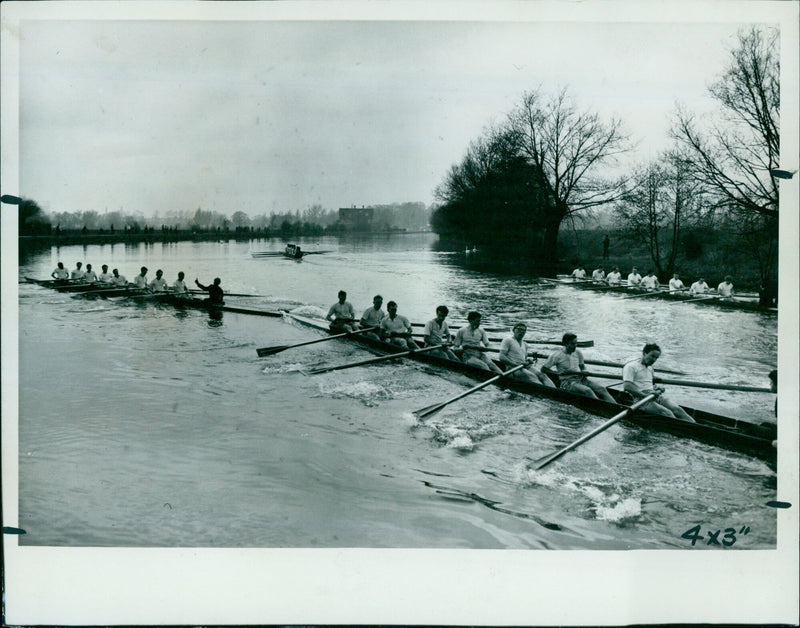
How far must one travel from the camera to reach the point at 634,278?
333 cm

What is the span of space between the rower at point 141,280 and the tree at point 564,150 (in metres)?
2.86

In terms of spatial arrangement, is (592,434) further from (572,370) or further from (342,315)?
(342,315)

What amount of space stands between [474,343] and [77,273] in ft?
9.82

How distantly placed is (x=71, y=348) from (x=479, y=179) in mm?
2820

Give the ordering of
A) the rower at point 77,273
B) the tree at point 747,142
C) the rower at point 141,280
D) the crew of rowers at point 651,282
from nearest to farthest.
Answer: the tree at point 747,142 → the crew of rowers at point 651,282 → the rower at point 77,273 → the rower at point 141,280

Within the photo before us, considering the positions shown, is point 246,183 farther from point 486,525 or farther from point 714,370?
point 714,370

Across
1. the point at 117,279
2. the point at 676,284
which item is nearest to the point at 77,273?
the point at 117,279

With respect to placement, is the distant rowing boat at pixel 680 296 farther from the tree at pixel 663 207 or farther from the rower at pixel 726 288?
the tree at pixel 663 207

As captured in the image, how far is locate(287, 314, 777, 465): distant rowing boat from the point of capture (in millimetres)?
2877

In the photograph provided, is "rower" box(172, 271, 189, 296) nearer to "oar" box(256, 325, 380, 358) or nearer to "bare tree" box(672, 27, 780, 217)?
"oar" box(256, 325, 380, 358)

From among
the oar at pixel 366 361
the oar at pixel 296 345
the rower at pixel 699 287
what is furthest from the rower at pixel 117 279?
the rower at pixel 699 287

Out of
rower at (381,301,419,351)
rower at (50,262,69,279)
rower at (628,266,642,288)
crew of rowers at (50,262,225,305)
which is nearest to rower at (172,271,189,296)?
crew of rowers at (50,262,225,305)

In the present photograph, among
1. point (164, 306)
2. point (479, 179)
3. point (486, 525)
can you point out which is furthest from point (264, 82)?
point (486, 525)

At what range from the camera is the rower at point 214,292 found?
3923 mm
